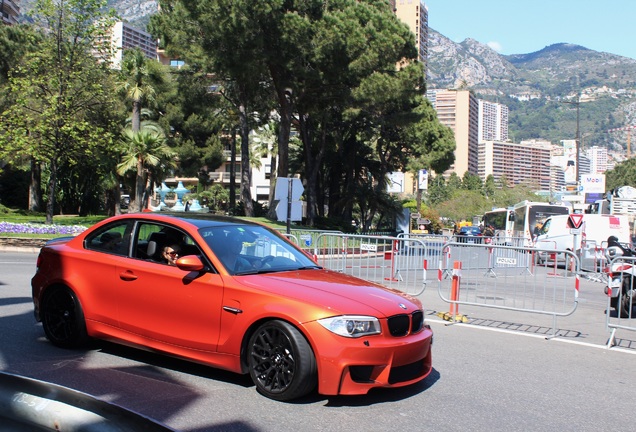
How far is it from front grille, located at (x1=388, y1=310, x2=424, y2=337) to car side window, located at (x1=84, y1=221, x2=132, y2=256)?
2.88 metres

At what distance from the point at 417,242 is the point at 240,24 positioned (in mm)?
19936

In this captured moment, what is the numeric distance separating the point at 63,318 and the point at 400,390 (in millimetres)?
3607

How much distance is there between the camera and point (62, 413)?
3420mm

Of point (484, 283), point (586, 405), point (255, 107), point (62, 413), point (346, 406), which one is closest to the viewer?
point (62, 413)

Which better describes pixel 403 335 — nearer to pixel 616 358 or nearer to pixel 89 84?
pixel 616 358

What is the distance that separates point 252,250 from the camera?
6.35m

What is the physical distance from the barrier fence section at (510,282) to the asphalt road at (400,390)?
1.39m

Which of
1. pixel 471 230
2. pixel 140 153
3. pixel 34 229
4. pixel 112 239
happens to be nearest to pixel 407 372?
pixel 112 239

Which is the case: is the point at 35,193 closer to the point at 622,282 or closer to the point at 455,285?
the point at 455,285

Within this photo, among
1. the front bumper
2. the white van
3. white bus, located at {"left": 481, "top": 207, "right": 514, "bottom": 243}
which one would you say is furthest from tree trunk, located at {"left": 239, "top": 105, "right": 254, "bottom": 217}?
the front bumper

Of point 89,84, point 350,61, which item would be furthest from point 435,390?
point 350,61

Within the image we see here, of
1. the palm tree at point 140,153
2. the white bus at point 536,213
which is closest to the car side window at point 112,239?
the palm tree at point 140,153

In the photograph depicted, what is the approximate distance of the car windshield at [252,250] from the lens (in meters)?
5.95

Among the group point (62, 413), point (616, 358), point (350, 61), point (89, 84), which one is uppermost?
point (350, 61)
